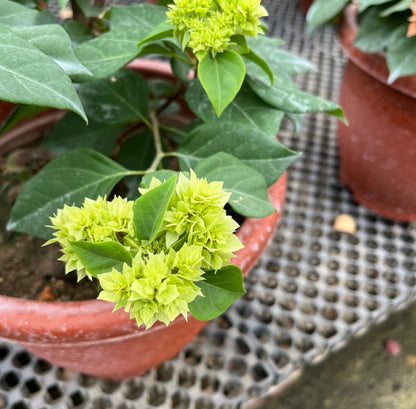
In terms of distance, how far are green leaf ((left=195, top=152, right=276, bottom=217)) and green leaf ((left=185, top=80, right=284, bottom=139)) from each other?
100 mm

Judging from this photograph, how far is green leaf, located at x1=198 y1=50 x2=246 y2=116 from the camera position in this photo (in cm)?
51

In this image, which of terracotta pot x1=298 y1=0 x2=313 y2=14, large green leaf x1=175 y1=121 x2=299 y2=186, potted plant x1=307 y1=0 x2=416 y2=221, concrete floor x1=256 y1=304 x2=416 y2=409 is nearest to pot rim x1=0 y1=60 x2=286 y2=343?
large green leaf x1=175 y1=121 x2=299 y2=186

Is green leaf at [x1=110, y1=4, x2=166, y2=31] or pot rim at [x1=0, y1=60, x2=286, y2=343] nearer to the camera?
pot rim at [x1=0, y1=60, x2=286, y2=343]

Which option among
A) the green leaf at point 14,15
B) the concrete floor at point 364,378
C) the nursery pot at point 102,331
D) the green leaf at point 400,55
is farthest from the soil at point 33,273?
the green leaf at point 400,55

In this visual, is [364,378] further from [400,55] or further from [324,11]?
[324,11]

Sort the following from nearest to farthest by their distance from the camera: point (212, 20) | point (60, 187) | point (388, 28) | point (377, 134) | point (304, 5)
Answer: point (212, 20)
point (60, 187)
point (388, 28)
point (377, 134)
point (304, 5)

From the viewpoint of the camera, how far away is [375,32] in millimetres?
859

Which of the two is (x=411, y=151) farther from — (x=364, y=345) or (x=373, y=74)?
(x=364, y=345)

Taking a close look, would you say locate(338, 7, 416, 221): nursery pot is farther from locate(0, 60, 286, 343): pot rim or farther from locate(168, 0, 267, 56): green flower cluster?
locate(0, 60, 286, 343): pot rim

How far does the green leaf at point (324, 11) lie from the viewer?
0.90m

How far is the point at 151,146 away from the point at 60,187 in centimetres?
24

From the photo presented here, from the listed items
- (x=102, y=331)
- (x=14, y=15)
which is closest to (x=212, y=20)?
(x=14, y=15)

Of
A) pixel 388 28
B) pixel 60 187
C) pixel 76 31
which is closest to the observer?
pixel 60 187

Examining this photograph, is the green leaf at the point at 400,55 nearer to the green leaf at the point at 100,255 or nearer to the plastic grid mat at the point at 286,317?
the plastic grid mat at the point at 286,317
